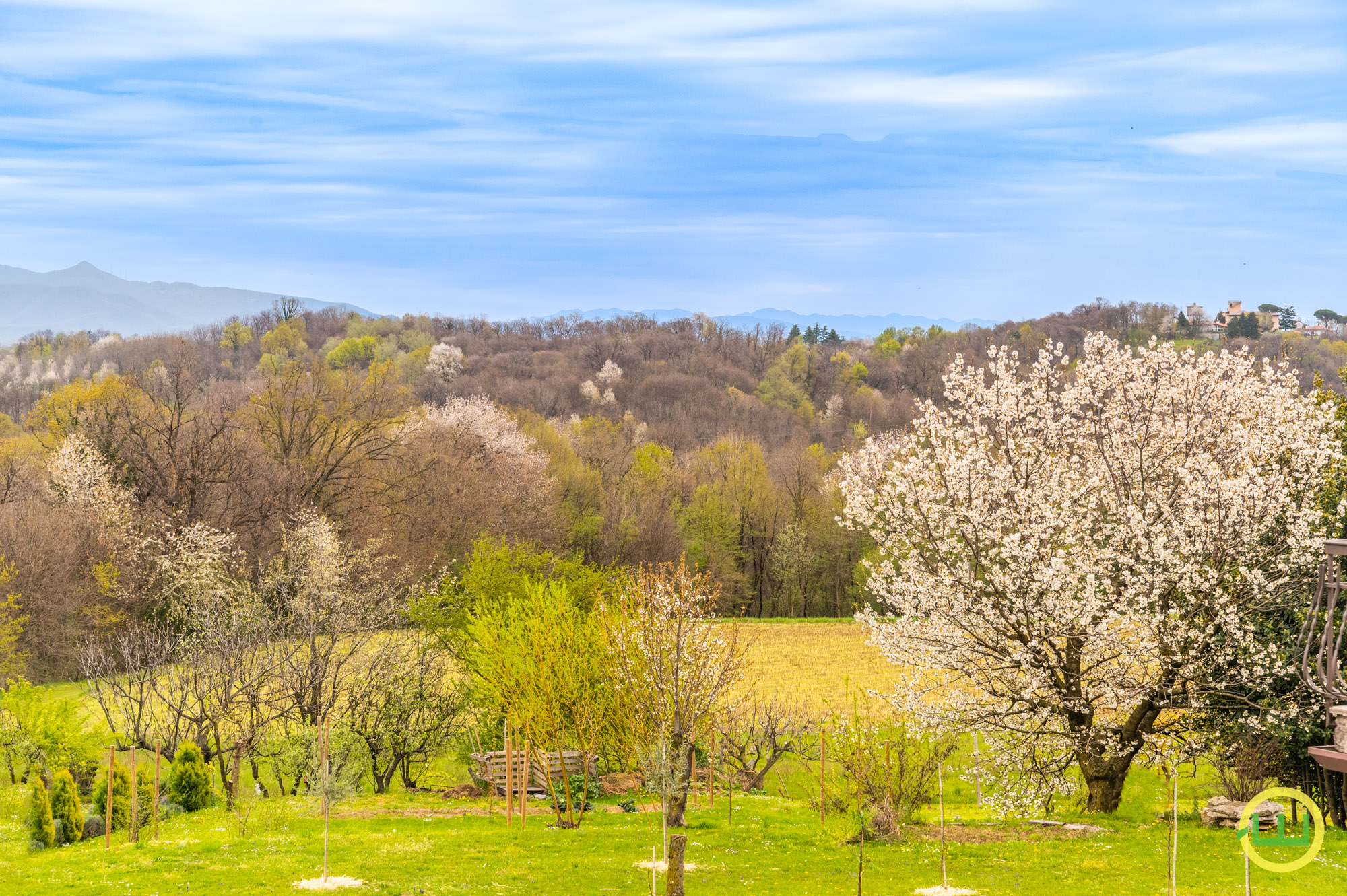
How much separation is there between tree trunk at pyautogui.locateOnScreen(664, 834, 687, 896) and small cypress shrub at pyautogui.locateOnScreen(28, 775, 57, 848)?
475 inches

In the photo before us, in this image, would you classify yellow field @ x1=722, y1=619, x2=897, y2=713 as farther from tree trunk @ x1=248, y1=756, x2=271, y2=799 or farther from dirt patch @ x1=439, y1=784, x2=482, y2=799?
tree trunk @ x1=248, y1=756, x2=271, y2=799

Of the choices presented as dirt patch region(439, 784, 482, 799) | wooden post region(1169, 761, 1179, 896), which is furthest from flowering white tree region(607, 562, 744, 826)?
wooden post region(1169, 761, 1179, 896)

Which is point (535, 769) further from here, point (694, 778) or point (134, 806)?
point (134, 806)

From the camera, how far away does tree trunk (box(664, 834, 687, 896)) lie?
42.1 feet

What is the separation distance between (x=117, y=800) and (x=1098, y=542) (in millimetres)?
18453

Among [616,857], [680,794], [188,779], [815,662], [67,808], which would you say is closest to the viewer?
[616,857]

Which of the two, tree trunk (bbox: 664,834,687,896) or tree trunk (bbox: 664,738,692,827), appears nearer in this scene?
tree trunk (bbox: 664,834,687,896)

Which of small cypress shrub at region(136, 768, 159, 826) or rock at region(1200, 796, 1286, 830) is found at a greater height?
rock at region(1200, 796, 1286, 830)

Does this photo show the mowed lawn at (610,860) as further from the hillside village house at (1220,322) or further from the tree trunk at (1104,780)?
the hillside village house at (1220,322)

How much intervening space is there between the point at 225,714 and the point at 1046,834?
53.7ft

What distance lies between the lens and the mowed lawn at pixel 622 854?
583 inches

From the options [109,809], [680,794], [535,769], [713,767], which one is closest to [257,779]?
[109,809]

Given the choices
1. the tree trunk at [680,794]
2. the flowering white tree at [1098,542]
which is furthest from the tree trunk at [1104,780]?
the tree trunk at [680,794]

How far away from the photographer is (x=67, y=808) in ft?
62.6
